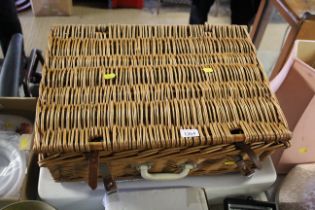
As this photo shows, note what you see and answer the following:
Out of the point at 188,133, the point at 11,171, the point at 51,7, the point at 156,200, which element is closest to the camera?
the point at 188,133

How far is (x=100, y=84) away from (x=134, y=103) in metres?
0.08

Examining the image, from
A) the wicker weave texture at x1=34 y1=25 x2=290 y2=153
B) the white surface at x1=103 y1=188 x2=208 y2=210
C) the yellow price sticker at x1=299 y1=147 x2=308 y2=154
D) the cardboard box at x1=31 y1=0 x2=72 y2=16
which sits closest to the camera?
the wicker weave texture at x1=34 y1=25 x2=290 y2=153

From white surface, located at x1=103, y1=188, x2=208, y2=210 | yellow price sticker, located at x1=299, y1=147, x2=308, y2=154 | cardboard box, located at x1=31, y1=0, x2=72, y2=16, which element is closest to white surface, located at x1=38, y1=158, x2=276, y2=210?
white surface, located at x1=103, y1=188, x2=208, y2=210

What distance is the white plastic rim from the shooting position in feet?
2.37

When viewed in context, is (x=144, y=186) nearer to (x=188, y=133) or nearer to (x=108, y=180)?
(x=108, y=180)

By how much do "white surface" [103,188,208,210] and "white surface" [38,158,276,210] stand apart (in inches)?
1.0

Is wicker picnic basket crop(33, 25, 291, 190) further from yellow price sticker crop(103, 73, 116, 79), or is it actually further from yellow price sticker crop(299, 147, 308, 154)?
yellow price sticker crop(299, 147, 308, 154)

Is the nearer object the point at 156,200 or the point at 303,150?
the point at 156,200

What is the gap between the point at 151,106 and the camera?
577 millimetres

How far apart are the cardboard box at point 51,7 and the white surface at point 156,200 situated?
169 cm

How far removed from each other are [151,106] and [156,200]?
0.21 meters

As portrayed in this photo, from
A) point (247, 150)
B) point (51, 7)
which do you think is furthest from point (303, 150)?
point (51, 7)

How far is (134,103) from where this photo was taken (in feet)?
1.92

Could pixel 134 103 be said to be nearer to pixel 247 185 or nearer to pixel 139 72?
pixel 139 72
